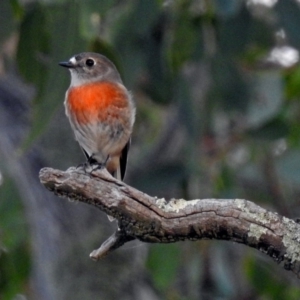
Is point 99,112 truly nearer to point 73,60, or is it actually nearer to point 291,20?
point 73,60

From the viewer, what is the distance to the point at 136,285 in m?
5.68

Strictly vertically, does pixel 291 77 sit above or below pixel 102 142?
below

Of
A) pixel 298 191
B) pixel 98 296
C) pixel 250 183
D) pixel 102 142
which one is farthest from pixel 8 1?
pixel 298 191

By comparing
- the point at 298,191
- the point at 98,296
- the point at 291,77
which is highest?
the point at 291,77

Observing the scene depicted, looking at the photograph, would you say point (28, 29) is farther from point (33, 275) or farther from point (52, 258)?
point (33, 275)

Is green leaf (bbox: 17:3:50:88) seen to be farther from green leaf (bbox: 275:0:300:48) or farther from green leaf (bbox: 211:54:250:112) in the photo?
green leaf (bbox: 275:0:300:48)

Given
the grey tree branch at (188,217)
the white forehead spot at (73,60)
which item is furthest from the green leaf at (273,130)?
the grey tree branch at (188,217)

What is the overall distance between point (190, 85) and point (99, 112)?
60.0 inches

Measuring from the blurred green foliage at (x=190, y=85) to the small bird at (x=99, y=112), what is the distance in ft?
0.27

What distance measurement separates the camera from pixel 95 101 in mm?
4395

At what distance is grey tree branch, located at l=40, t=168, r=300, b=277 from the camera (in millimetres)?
3031

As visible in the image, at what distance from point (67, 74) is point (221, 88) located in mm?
1366

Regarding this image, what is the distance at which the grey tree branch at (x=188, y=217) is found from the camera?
9.95ft

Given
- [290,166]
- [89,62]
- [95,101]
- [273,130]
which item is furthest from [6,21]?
[290,166]
